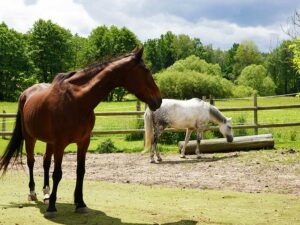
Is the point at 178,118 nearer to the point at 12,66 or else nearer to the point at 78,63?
the point at 12,66

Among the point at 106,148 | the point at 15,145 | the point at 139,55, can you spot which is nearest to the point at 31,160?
the point at 15,145

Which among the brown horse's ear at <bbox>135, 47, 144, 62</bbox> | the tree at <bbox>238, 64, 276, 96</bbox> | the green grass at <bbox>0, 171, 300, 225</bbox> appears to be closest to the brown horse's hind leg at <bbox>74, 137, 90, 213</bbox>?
the green grass at <bbox>0, 171, 300, 225</bbox>

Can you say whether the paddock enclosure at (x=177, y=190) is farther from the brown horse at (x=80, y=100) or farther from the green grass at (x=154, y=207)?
the brown horse at (x=80, y=100)

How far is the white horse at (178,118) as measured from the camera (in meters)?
11.7

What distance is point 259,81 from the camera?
65875 millimetres

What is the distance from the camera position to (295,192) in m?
7.23

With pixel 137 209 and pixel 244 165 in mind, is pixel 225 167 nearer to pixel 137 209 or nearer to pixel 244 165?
pixel 244 165

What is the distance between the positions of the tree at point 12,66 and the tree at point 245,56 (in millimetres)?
50448

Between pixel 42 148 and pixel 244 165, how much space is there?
7450 millimetres

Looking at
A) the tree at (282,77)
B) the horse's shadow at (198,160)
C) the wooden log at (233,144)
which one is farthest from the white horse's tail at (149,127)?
the tree at (282,77)

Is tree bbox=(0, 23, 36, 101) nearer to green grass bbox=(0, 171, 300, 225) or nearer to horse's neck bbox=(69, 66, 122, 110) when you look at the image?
green grass bbox=(0, 171, 300, 225)

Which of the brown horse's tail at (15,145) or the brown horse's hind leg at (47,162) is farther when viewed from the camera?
the brown horse's tail at (15,145)

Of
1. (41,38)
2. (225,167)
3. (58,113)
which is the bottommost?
(225,167)

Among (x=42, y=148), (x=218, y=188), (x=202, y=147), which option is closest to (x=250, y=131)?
(x=202, y=147)
